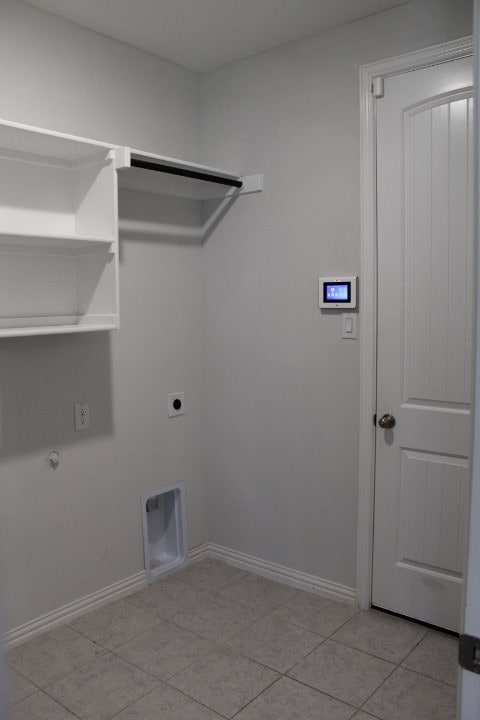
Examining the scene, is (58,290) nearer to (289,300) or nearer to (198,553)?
(289,300)

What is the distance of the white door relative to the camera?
2555mm

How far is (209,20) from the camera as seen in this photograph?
2.71m

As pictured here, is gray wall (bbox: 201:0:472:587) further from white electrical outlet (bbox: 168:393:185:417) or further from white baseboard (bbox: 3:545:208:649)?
white baseboard (bbox: 3:545:208:649)

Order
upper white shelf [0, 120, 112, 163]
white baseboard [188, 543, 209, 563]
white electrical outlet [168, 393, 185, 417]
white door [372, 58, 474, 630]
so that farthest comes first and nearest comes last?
1. white baseboard [188, 543, 209, 563]
2. white electrical outlet [168, 393, 185, 417]
3. white door [372, 58, 474, 630]
4. upper white shelf [0, 120, 112, 163]

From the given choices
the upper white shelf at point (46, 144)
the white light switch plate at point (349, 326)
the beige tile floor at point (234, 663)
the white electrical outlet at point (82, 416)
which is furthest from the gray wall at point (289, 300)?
the upper white shelf at point (46, 144)

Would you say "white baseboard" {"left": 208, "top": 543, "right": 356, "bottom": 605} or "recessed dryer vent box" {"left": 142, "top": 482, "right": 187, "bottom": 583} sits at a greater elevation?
"recessed dryer vent box" {"left": 142, "top": 482, "right": 187, "bottom": 583}

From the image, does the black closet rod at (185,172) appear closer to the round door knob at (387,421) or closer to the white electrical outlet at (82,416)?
the white electrical outlet at (82,416)

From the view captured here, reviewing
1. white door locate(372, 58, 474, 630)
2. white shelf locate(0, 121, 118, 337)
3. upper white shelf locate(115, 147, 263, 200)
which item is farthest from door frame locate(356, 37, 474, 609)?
white shelf locate(0, 121, 118, 337)

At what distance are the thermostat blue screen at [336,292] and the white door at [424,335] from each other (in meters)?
0.16

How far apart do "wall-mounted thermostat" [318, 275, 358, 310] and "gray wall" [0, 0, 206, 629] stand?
0.82m

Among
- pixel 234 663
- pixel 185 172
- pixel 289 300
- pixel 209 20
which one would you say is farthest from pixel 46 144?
pixel 234 663

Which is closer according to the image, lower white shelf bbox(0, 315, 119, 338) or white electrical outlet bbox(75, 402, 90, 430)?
lower white shelf bbox(0, 315, 119, 338)

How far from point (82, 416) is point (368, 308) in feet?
4.63

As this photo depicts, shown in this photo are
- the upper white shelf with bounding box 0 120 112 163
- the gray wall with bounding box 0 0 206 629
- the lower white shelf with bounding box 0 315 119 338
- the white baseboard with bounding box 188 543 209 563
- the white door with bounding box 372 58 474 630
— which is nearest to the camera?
the upper white shelf with bounding box 0 120 112 163
